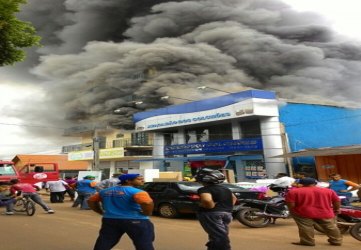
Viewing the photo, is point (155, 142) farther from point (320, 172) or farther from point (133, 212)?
point (133, 212)

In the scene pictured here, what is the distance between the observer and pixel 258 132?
24.9 metres

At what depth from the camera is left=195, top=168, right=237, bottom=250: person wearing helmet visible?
486cm

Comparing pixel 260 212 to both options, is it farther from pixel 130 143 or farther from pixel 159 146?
pixel 130 143

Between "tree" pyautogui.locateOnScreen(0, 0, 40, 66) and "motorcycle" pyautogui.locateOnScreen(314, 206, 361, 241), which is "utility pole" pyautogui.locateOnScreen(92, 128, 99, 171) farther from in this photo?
"motorcycle" pyautogui.locateOnScreen(314, 206, 361, 241)

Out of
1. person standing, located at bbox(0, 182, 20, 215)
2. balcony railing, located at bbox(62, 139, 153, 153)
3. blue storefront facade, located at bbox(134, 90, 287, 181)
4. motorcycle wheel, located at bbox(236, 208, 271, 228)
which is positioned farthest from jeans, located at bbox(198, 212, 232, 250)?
balcony railing, located at bbox(62, 139, 153, 153)

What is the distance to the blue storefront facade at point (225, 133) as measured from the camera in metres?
23.7

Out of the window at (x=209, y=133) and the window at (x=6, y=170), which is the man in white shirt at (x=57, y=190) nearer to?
the window at (x=6, y=170)

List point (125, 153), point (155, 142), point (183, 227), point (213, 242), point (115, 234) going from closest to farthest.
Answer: point (115, 234) → point (213, 242) → point (183, 227) → point (155, 142) → point (125, 153)

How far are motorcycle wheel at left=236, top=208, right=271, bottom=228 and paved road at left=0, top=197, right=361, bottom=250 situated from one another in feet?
0.58

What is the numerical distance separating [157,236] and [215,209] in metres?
3.51

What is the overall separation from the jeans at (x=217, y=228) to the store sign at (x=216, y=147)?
19.0 metres

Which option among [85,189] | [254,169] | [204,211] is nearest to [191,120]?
[254,169]

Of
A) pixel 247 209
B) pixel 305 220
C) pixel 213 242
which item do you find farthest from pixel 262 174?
pixel 213 242

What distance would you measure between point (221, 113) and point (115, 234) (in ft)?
69.7
